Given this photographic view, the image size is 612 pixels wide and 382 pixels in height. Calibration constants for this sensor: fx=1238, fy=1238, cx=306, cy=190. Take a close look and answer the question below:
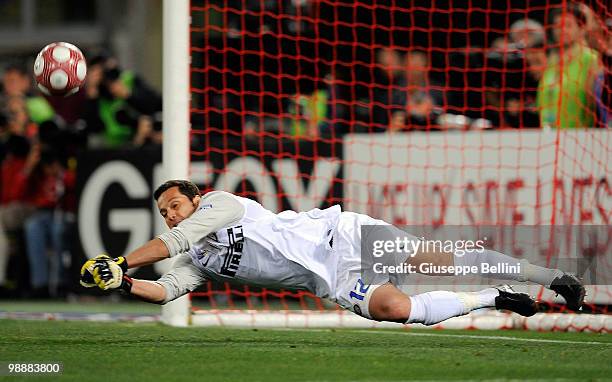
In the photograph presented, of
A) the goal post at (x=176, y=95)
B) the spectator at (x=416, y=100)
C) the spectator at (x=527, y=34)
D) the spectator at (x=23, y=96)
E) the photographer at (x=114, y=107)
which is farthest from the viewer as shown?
the spectator at (x=23, y=96)

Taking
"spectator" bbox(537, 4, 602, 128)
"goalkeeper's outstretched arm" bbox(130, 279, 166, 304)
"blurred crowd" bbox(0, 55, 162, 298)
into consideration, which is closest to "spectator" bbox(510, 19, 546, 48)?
"spectator" bbox(537, 4, 602, 128)

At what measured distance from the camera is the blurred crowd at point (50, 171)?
12219 mm

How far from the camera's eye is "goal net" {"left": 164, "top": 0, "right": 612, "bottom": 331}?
30.5 feet

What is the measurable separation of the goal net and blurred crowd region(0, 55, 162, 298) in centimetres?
89

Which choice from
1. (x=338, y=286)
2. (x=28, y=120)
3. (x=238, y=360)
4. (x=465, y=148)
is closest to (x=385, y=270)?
(x=338, y=286)

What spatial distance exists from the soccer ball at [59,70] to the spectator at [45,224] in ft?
16.0

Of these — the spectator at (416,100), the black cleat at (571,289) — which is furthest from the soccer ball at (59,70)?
the spectator at (416,100)

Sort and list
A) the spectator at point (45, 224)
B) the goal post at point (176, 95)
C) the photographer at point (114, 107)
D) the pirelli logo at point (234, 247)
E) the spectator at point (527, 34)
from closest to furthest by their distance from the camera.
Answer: the pirelli logo at point (234, 247) < the goal post at point (176, 95) < the spectator at point (527, 34) < the spectator at point (45, 224) < the photographer at point (114, 107)

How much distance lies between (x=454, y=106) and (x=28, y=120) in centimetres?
482

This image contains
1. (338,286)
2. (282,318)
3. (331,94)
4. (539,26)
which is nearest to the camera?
(338,286)

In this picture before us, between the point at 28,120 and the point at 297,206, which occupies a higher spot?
the point at 28,120

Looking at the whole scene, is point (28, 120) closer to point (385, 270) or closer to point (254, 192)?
point (254, 192)

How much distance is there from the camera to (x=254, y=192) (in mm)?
10578

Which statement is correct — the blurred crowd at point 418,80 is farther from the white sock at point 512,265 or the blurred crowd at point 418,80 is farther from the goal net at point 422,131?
the white sock at point 512,265
